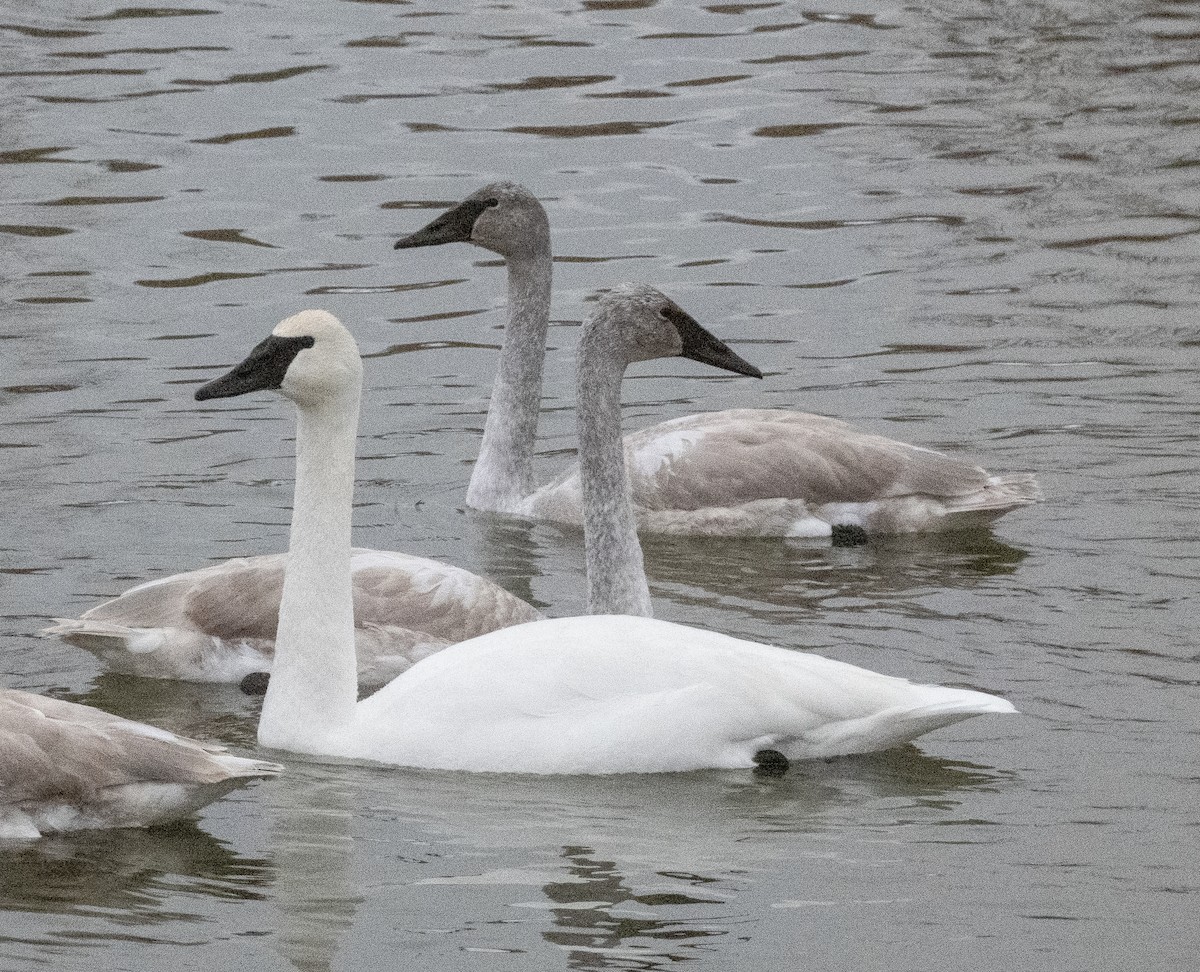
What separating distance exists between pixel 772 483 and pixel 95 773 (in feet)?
15.5

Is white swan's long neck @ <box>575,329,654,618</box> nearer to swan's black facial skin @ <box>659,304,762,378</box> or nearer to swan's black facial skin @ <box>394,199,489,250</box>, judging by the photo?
swan's black facial skin @ <box>659,304,762,378</box>

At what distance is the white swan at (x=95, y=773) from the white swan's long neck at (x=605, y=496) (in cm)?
202

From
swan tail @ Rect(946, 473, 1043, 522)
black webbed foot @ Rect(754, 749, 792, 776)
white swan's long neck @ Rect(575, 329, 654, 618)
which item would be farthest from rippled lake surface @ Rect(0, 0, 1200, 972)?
white swan's long neck @ Rect(575, 329, 654, 618)

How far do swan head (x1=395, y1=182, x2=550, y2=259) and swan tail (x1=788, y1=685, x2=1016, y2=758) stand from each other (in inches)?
195

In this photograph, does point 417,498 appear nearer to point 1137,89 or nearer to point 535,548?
point 535,548

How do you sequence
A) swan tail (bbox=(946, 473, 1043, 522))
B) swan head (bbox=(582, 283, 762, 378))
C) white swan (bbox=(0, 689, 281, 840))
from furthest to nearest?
swan tail (bbox=(946, 473, 1043, 522))
swan head (bbox=(582, 283, 762, 378))
white swan (bbox=(0, 689, 281, 840))

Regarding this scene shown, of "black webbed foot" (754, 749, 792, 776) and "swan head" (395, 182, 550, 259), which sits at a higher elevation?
"swan head" (395, 182, 550, 259)

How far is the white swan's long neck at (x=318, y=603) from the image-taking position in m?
8.12

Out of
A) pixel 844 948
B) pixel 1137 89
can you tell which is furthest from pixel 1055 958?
pixel 1137 89

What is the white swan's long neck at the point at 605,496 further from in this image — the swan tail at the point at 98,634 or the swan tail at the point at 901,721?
the swan tail at the point at 98,634

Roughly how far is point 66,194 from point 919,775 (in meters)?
10.1

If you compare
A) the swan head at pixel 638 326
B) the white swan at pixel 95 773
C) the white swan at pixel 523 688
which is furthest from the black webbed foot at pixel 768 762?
the swan head at pixel 638 326

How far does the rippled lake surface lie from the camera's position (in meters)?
6.99

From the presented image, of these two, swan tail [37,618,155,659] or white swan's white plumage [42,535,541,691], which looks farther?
white swan's white plumage [42,535,541,691]
